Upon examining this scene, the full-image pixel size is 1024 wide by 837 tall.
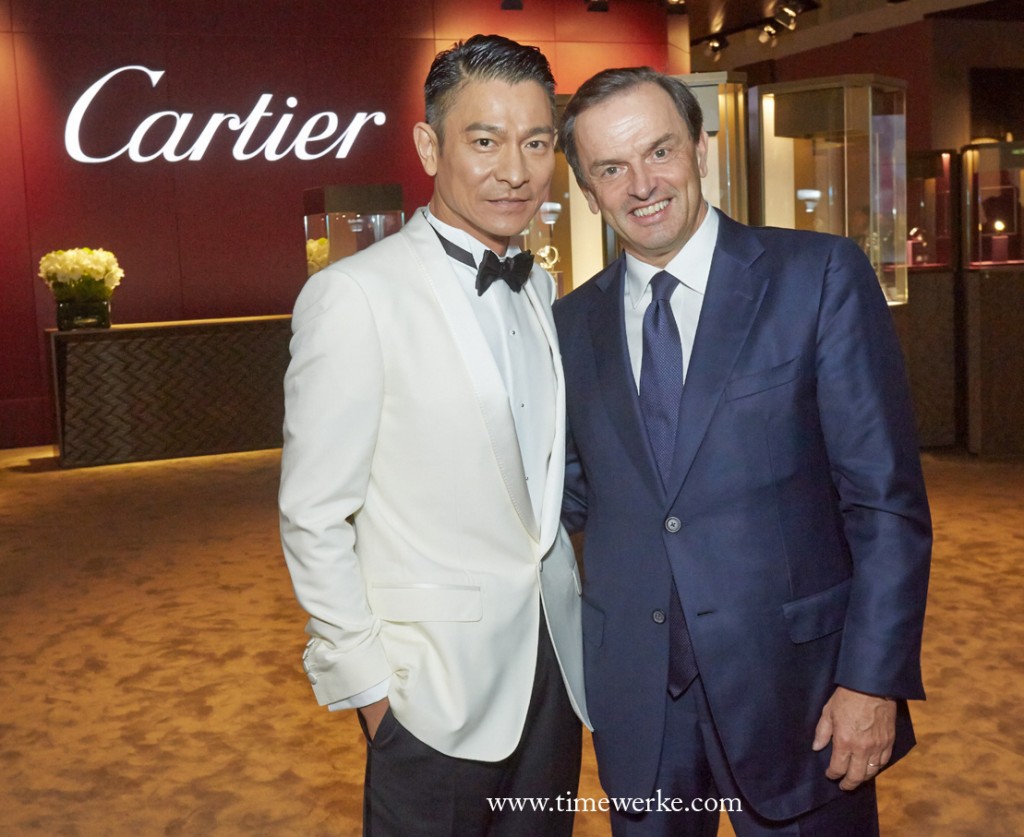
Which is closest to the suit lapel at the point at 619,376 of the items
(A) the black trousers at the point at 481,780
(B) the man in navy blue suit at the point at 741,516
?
(B) the man in navy blue suit at the point at 741,516

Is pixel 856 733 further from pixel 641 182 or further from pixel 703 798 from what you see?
pixel 641 182

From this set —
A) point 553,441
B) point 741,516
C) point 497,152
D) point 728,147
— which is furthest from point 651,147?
point 728,147

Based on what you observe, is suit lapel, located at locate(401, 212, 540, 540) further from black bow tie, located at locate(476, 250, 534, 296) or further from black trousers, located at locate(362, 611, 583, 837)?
black trousers, located at locate(362, 611, 583, 837)

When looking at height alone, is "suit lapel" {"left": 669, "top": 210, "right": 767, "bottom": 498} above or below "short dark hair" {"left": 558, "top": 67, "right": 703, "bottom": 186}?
below

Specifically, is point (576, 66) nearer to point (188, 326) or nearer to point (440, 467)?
point (188, 326)

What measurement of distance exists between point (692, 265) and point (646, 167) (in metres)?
0.17

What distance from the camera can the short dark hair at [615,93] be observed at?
5.81ft

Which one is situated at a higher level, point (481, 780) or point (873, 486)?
point (873, 486)

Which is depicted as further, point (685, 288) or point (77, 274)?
point (77, 274)

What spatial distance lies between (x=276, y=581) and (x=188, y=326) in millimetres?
3964

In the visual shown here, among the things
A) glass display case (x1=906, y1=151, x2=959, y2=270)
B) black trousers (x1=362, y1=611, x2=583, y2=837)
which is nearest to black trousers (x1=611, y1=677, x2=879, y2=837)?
black trousers (x1=362, y1=611, x2=583, y2=837)

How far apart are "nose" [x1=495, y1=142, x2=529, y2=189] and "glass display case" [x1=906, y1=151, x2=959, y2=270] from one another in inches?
256

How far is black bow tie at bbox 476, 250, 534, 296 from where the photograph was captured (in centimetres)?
176

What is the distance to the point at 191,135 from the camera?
32.2ft
